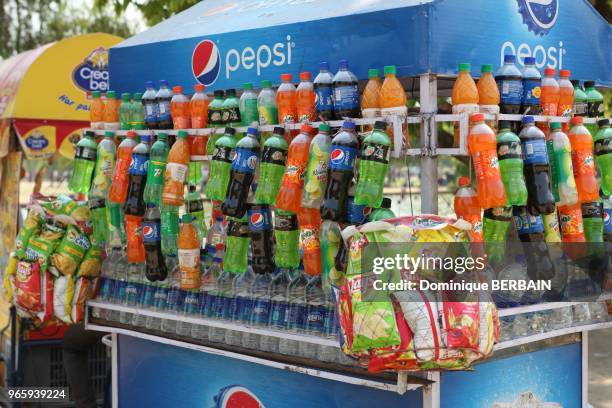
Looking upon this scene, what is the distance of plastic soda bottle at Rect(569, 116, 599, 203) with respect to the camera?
4512 millimetres

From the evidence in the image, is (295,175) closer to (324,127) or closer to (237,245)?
(324,127)

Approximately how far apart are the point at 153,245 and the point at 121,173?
536 millimetres

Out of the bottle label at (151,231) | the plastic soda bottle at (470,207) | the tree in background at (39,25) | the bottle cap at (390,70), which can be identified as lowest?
the bottle label at (151,231)

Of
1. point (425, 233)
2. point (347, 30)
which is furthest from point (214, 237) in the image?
point (425, 233)

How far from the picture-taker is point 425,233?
3625mm

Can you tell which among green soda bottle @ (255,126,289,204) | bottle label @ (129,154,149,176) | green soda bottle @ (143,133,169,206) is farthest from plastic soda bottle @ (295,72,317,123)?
bottle label @ (129,154,149,176)

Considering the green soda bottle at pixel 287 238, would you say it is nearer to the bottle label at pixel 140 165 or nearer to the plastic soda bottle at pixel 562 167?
the bottle label at pixel 140 165

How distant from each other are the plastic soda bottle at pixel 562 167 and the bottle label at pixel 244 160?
1665mm

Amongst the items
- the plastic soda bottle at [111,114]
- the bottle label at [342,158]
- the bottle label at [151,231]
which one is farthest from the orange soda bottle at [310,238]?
the plastic soda bottle at [111,114]

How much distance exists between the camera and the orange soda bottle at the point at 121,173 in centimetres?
529

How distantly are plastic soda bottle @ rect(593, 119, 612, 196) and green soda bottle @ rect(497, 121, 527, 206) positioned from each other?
87cm

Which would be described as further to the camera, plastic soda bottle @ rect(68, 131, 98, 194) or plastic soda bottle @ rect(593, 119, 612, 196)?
plastic soda bottle @ rect(68, 131, 98, 194)

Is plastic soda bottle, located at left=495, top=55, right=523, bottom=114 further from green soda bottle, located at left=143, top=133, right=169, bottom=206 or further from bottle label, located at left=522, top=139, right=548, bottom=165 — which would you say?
green soda bottle, located at left=143, top=133, right=169, bottom=206

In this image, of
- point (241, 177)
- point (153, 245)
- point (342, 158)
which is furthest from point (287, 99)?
point (153, 245)
